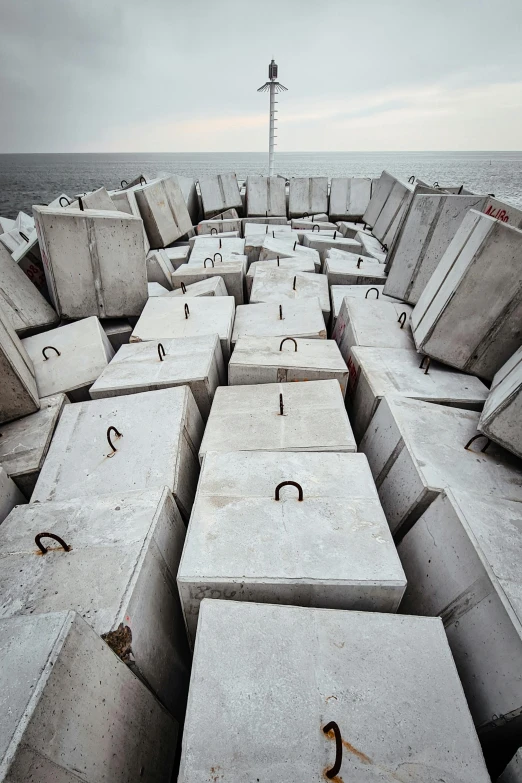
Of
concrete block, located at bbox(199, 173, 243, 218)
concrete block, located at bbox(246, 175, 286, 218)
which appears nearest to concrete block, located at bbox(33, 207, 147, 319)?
concrete block, located at bbox(199, 173, 243, 218)

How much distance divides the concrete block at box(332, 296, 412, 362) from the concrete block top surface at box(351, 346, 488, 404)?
0.18m

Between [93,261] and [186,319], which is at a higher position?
[93,261]

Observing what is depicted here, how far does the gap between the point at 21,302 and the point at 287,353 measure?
293 cm

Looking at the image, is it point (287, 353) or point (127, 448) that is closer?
point (127, 448)

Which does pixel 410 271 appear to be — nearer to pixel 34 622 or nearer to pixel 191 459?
pixel 191 459

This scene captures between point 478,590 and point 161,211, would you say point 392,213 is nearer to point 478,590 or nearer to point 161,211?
point 161,211

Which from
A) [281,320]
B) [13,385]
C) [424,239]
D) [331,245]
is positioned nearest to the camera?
[13,385]

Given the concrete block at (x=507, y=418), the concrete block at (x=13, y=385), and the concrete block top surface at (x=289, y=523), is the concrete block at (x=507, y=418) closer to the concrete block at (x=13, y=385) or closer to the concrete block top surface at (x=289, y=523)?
the concrete block top surface at (x=289, y=523)

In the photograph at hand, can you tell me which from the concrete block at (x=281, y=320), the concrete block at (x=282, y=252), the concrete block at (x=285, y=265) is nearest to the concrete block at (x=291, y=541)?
the concrete block at (x=281, y=320)

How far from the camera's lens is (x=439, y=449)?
2.34 m

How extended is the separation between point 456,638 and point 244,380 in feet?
7.11

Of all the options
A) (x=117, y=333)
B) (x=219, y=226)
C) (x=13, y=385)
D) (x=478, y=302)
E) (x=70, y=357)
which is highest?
(x=478, y=302)

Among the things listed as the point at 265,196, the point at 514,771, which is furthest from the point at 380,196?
the point at 514,771

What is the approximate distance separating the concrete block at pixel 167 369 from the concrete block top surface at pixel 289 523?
2.92 feet
